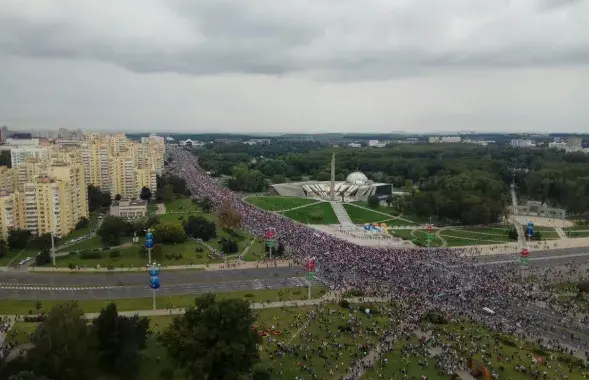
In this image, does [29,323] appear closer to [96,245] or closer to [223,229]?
A: [96,245]

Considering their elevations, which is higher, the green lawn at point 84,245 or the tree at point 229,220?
the tree at point 229,220

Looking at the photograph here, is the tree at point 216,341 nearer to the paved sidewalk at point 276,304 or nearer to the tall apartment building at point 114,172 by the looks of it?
the paved sidewalk at point 276,304

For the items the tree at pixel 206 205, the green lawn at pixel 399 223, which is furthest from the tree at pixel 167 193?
the green lawn at pixel 399 223

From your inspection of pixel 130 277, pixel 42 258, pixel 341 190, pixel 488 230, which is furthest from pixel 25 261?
pixel 341 190

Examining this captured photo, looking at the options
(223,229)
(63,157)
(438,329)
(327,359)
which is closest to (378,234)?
(223,229)

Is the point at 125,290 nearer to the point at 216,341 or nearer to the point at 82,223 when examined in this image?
the point at 216,341

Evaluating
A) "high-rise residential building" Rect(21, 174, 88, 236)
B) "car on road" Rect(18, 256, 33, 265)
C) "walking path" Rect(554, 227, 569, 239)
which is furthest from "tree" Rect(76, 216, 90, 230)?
"walking path" Rect(554, 227, 569, 239)

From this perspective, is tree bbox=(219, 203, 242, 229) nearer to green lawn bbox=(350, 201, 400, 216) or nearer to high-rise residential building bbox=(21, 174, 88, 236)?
high-rise residential building bbox=(21, 174, 88, 236)

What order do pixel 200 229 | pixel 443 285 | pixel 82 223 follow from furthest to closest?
pixel 82 223
pixel 200 229
pixel 443 285
